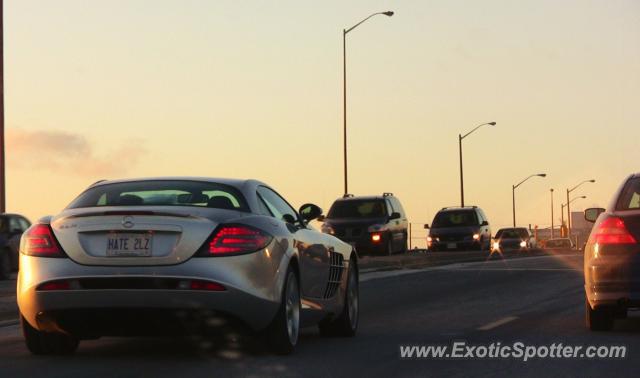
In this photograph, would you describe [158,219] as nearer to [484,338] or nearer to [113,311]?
[113,311]

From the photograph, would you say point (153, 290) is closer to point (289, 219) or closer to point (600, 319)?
point (289, 219)

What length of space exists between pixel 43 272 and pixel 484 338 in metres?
4.40

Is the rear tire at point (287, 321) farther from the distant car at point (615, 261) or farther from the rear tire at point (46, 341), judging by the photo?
the distant car at point (615, 261)

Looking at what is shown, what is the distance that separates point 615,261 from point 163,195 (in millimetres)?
4202

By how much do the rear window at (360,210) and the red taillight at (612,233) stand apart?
28.3 metres

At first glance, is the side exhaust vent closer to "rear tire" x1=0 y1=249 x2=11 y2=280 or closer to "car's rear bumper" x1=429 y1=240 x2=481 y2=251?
"rear tire" x1=0 y1=249 x2=11 y2=280

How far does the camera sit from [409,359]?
1075 centimetres

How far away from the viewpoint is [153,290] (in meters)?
9.98

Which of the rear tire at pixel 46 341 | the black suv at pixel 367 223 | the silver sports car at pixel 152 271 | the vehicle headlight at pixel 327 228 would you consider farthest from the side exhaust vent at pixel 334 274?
the vehicle headlight at pixel 327 228

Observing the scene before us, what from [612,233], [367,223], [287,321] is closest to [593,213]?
[612,233]

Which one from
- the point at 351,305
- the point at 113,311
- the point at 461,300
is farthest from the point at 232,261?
the point at 461,300

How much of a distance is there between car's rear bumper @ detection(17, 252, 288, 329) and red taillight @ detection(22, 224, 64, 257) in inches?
2.1

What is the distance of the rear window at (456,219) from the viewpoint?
49719 millimetres

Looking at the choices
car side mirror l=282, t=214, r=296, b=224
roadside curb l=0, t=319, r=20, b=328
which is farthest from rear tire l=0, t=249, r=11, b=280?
car side mirror l=282, t=214, r=296, b=224
